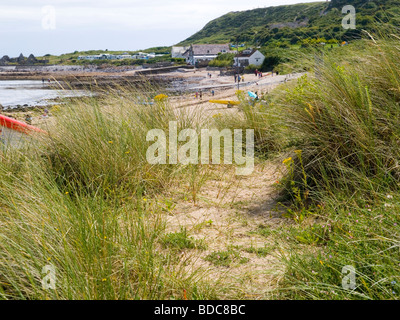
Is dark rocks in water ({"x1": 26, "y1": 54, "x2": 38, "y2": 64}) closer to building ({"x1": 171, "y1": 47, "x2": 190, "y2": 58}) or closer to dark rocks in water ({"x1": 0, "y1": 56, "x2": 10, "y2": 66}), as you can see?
dark rocks in water ({"x1": 0, "y1": 56, "x2": 10, "y2": 66})

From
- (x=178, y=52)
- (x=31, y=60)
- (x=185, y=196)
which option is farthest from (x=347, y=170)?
(x=31, y=60)

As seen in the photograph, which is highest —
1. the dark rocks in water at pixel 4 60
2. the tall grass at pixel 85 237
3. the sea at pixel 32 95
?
the dark rocks in water at pixel 4 60

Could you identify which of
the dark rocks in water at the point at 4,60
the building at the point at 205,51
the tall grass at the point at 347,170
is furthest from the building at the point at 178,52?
the tall grass at the point at 347,170

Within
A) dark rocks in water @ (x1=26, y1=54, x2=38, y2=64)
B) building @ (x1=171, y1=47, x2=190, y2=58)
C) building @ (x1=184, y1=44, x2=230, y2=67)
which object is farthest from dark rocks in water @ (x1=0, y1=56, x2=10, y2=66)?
building @ (x1=184, y1=44, x2=230, y2=67)

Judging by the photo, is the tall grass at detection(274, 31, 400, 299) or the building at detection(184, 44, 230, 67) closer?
the tall grass at detection(274, 31, 400, 299)

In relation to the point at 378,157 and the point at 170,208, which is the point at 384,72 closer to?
the point at 378,157

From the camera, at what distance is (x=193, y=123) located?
5.10 meters

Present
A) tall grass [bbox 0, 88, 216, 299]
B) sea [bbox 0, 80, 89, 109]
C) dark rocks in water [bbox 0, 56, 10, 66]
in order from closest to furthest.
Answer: tall grass [bbox 0, 88, 216, 299]
sea [bbox 0, 80, 89, 109]
dark rocks in water [bbox 0, 56, 10, 66]

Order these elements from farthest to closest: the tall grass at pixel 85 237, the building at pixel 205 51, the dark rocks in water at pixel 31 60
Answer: the dark rocks in water at pixel 31 60, the building at pixel 205 51, the tall grass at pixel 85 237

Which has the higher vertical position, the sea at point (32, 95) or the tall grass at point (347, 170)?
the sea at point (32, 95)

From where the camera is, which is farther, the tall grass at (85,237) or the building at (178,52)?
the building at (178,52)

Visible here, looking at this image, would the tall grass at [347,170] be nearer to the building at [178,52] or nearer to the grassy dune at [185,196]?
the grassy dune at [185,196]

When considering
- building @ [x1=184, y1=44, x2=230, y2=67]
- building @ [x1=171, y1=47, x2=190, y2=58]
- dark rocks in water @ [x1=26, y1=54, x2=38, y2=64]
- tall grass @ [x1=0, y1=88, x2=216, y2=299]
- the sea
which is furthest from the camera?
dark rocks in water @ [x1=26, y1=54, x2=38, y2=64]

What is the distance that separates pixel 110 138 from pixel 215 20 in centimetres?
14990
